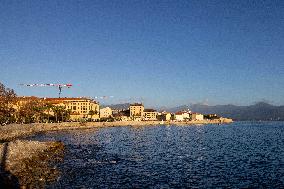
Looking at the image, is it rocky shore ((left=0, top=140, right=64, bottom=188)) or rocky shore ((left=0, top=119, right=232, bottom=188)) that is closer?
rocky shore ((left=0, top=140, right=64, bottom=188))

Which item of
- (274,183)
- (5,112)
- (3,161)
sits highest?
(5,112)

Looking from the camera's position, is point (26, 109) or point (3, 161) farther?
point (26, 109)

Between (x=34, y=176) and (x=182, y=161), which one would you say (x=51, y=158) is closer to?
(x=34, y=176)

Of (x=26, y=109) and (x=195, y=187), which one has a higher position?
(x=26, y=109)

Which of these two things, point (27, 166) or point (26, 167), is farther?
point (27, 166)

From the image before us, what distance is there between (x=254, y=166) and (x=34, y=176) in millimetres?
38959

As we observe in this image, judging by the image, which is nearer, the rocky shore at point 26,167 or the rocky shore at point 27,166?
the rocky shore at point 26,167

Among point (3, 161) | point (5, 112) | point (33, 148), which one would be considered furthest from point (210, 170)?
point (5, 112)

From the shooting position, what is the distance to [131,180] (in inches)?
1858

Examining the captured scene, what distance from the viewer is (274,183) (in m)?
46.2

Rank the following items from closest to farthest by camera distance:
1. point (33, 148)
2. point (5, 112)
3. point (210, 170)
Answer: point (210, 170) < point (33, 148) < point (5, 112)

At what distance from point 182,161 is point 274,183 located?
23.0m

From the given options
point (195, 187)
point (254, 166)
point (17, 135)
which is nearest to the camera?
point (195, 187)

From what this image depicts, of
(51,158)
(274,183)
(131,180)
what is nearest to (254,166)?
(274,183)
